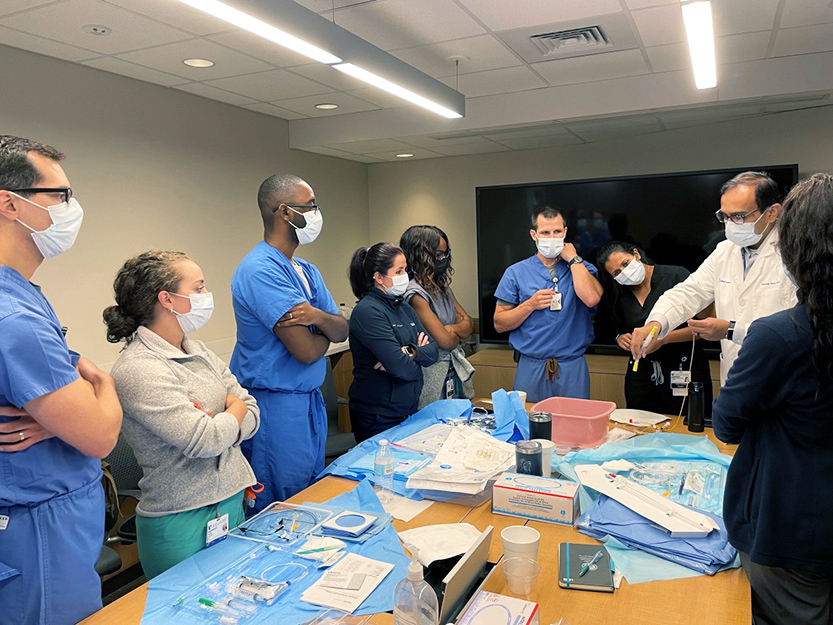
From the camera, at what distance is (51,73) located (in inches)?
134

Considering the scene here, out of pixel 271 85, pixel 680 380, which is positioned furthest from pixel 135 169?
pixel 680 380

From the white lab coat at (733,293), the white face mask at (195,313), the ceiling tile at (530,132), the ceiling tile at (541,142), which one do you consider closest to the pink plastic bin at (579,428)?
the white lab coat at (733,293)

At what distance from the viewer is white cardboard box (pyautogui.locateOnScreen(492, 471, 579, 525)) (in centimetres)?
173

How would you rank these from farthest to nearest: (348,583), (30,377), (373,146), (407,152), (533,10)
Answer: (407,152), (373,146), (533,10), (348,583), (30,377)

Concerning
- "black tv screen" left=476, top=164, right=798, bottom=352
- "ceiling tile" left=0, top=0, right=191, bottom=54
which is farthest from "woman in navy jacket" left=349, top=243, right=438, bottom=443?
"black tv screen" left=476, top=164, right=798, bottom=352

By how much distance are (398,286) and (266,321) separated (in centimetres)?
76

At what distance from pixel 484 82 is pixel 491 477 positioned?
3.16 m

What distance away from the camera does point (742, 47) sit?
11.8 ft

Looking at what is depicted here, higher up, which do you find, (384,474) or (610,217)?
(610,217)

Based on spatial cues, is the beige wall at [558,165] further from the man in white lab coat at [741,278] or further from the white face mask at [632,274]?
the man in white lab coat at [741,278]

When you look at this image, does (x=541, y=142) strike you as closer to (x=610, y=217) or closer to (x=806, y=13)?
(x=610, y=217)

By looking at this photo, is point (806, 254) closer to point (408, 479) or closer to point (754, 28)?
point (408, 479)

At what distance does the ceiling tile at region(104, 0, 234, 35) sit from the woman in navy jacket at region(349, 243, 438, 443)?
4.38 feet

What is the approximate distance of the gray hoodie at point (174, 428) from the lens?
1.64 m
